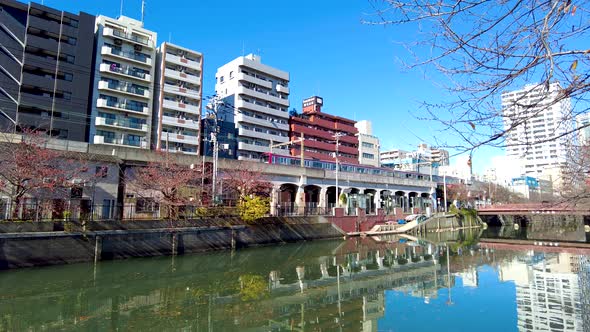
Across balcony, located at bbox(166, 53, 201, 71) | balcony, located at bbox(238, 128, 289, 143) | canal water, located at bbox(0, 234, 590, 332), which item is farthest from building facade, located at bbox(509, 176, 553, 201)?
balcony, located at bbox(166, 53, 201, 71)

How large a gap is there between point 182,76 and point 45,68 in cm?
1527

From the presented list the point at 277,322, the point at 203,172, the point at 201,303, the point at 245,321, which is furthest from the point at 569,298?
the point at 203,172

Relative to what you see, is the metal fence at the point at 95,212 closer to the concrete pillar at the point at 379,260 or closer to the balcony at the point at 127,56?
the concrete pillar at the point at 379,260

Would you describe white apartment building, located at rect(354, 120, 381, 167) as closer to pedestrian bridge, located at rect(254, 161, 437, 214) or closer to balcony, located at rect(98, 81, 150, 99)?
pedestrian bridge, located at rect(254, 161, 437, 214)

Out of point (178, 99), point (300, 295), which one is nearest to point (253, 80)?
point (178, 99)

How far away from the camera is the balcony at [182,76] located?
159 ft

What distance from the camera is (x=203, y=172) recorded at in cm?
2786

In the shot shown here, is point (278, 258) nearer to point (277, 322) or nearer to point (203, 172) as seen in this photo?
point (203, 172)

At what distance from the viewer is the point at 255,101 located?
58688 millimetres

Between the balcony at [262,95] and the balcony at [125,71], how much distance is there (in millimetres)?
13947

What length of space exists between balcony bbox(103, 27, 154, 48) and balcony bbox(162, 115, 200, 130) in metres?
9.34

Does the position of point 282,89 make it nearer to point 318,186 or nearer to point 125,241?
point 318,186

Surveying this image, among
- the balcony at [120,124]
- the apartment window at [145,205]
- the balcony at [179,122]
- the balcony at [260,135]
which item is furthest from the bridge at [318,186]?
the balcony at [120,124]

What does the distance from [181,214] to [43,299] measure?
1211cm
